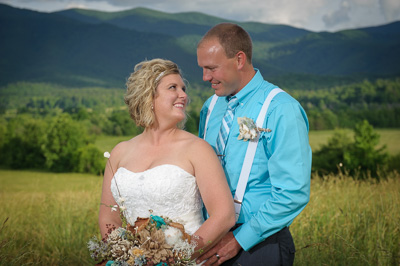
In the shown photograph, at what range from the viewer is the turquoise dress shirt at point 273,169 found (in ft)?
8.20

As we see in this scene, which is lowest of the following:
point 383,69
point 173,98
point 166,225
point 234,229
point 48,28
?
point 234,229

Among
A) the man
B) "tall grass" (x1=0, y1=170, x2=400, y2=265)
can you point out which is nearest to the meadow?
"tall grass" (x1=0, y1=170, x2=400, y2=265)

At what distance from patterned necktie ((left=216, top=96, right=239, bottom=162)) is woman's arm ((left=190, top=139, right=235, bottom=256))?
28cm

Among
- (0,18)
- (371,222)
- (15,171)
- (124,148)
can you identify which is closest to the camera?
(124,148)

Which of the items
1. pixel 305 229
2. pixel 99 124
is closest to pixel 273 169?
pixel 305 229

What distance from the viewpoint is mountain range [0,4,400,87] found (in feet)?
94.9

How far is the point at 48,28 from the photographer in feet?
108

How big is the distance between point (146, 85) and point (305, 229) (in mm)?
4202

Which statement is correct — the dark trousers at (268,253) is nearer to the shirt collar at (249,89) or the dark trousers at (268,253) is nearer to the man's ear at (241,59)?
the shirt collar at (249,89)

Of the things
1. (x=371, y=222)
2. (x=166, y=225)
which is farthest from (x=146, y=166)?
(x=371, y=222)

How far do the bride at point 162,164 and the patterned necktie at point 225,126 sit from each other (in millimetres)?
253

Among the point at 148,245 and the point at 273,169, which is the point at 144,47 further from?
the point at 148,245

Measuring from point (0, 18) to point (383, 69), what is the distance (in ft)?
97.0

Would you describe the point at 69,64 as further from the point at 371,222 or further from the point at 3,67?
the point at 371,222
